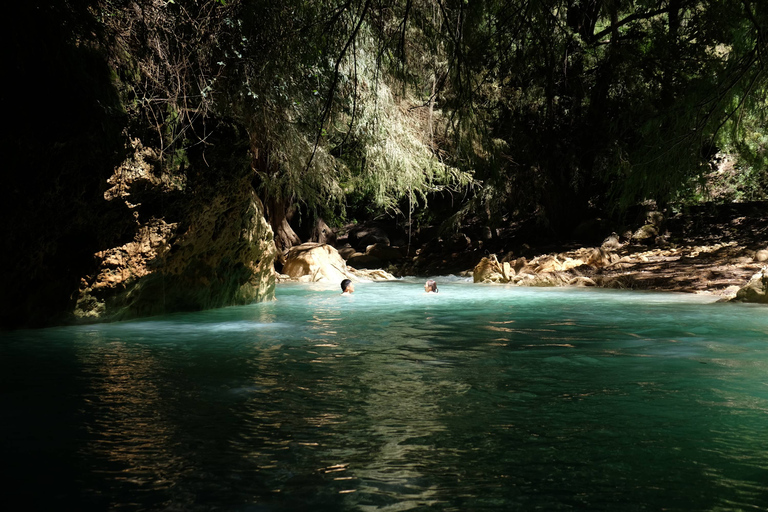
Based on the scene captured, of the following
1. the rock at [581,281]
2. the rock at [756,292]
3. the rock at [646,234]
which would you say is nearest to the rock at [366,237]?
the rock at [646,234]

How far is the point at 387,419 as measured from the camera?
317cm

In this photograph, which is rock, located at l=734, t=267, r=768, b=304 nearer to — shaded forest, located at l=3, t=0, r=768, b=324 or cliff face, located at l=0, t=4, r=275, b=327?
shaded forest, located at l=3, t=0, r=768, b=324

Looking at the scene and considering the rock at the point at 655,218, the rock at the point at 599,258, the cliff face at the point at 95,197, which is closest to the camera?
the cliff face at the point at 95,197

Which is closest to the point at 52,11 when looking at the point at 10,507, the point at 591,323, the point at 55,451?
the point at 55,451

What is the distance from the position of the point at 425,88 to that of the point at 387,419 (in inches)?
327

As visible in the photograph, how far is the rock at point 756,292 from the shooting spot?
828 centimetres

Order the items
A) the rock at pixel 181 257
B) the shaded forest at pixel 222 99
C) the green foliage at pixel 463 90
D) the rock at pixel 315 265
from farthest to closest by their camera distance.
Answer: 1. the rock at pixel 315 265
2. the rock at pixel 181 257
3. the shaded forest at pixel 222 99
4. the green foliage at pixel 463 90

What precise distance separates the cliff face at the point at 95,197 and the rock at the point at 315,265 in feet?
18.7

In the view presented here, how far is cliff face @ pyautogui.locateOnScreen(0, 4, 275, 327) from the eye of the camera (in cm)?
581

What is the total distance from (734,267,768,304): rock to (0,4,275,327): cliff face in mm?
6671

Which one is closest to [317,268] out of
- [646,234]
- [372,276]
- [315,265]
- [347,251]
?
[315,265]

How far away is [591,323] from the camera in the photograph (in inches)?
269

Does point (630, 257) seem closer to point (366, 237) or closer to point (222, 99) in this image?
point (366, 237)

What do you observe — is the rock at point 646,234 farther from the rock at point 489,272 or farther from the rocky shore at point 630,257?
the rock at point 489,272
